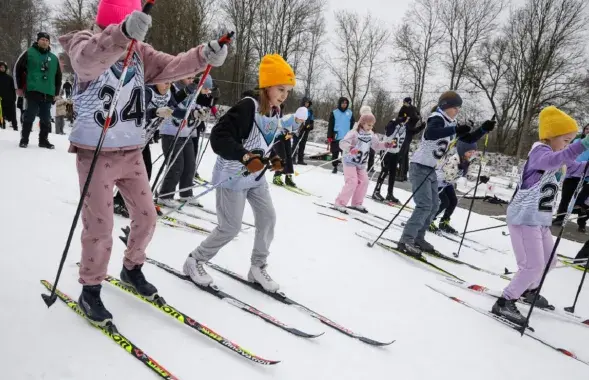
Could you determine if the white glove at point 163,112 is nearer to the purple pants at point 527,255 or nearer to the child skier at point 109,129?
the child skier at point 109,129

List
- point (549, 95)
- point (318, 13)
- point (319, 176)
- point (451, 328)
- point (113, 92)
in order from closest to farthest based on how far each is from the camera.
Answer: point (113, 92) → point (451, 328) → point (319, 176) → point (549, 95) → point (318, 13)

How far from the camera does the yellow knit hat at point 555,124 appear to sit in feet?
11.2

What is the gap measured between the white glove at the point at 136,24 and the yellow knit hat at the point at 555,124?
3445mm

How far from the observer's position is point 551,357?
9.80 feet

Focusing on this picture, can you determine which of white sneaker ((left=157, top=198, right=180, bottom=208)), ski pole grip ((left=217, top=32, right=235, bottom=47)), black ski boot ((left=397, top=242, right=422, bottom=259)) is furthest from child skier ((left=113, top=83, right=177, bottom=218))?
black ski boot ((left=397, top=242, right=422, bottom=259))

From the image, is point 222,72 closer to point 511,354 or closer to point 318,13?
point 318,13

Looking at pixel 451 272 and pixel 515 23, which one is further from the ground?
pixel 515 23

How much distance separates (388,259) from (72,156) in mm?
6123

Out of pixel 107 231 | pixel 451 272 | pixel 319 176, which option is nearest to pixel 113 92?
pixel 107 231

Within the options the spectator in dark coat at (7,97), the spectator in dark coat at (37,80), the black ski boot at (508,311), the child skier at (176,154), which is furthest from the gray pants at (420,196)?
the spectator in dark coat at (7,97)

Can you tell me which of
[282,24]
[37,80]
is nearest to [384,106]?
[282,24]

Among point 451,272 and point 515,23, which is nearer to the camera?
point 451,272

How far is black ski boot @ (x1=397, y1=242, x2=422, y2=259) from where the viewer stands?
4891 mm

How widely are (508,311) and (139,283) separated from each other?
10.6 feet
